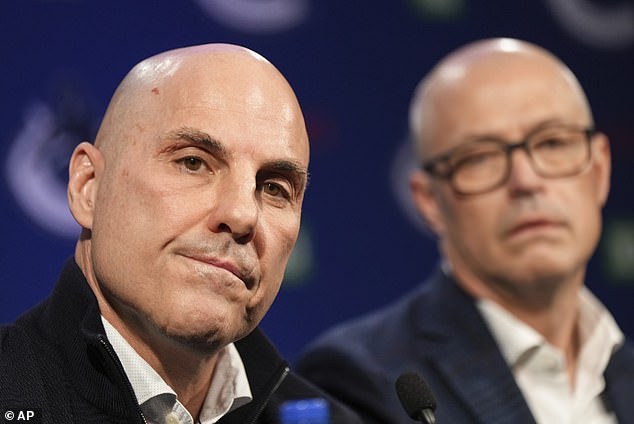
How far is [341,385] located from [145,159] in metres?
0.98

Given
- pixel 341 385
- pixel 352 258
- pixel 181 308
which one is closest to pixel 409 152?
pixel 352 258

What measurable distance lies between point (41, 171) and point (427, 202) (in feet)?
3.33

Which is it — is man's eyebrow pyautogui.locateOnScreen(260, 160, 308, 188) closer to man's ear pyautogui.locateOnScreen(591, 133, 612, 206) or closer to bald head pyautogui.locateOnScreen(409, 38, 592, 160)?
bald head pyautogui.locateOnScreen(409, 38, 592, 160)

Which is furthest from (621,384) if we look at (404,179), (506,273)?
(404,179)

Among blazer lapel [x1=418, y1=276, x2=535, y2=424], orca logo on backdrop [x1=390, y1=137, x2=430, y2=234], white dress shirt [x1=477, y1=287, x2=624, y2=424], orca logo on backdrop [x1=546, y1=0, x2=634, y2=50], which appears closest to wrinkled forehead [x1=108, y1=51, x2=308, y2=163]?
blazer lapel [x1=418, y1=276, x2=535, y2=424]

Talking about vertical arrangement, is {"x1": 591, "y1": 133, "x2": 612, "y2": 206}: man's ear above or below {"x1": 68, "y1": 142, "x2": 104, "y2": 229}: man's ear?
above

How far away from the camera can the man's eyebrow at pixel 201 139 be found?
166 cm

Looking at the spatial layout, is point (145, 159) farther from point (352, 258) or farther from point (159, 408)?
point (352, 258)

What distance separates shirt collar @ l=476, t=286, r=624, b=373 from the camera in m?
2.51

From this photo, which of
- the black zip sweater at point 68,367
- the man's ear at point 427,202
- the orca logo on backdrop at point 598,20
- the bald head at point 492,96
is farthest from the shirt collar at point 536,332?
the orca logo on backdrop at point 598,20

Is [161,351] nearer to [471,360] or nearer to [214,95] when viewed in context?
[214,95]

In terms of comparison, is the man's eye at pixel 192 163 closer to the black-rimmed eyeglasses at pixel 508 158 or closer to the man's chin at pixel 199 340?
the man's chin at pixel 199 340

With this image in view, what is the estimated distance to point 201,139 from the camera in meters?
1.66

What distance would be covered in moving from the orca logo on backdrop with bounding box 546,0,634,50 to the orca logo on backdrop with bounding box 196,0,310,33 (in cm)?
95
